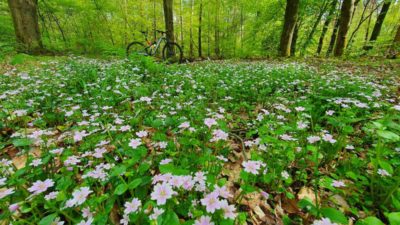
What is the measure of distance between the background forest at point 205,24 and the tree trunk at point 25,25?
4.55 ft

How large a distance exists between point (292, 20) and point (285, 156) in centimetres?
923

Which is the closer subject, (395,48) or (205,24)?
(395,48)

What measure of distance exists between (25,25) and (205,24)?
14.7 meters

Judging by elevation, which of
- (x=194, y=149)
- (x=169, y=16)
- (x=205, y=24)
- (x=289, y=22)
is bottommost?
(x=194, y=149)

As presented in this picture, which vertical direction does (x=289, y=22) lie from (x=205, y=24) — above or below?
below

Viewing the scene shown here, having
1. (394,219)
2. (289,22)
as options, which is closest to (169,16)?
(289,22)

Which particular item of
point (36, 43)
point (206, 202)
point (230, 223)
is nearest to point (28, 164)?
point (206, 202)

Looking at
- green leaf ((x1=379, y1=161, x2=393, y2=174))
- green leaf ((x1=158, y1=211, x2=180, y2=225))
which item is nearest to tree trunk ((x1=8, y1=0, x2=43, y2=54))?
green leaf ((x1=158, y1=211, x2=180, y2=225))

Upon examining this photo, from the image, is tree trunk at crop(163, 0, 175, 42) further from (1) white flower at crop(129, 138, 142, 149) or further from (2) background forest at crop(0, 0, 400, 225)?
(1) white flower at crop(129, 138, 142, 149)

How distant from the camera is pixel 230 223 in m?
0.91

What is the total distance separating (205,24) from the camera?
1914cm

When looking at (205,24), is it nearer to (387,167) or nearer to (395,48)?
(395,48)

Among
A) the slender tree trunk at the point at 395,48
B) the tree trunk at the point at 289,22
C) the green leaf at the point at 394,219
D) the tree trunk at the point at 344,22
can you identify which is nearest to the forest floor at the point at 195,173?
the green leaf at the point at 394,219

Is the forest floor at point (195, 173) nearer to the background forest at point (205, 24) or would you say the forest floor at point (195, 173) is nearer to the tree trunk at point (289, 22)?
the background forest at point (205, 24)
